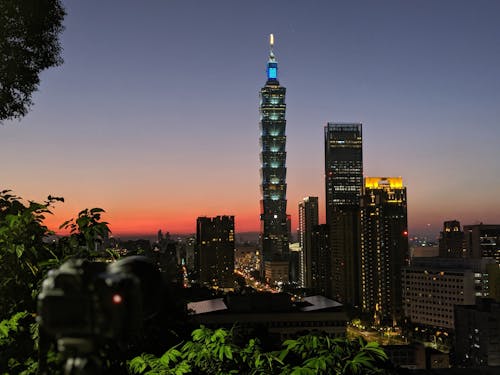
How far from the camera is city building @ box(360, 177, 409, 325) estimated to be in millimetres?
66625

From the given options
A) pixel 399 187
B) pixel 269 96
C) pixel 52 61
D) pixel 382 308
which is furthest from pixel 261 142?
pixel 52 61

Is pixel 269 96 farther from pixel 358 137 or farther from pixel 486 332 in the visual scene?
pixel 486 332

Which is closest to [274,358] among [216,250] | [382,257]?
[382,257]

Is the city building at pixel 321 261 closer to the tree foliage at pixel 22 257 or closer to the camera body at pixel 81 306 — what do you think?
the tree foliage at pixel 22 257

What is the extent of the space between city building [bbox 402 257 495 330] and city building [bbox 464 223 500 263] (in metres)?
14.8

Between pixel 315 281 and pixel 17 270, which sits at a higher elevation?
pixel 17 270

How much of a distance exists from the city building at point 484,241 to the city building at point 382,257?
20.2 m

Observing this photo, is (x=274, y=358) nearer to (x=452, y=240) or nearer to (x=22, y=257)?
(x=22, y=257)

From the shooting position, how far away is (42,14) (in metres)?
3.75

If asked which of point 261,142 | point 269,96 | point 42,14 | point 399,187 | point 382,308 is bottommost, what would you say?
point 382,308

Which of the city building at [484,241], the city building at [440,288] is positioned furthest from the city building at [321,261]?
the city building at [484,241]

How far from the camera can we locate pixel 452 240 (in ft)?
347

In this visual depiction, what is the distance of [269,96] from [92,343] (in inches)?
4432

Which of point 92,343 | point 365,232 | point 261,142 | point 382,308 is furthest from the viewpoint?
point 261,142
